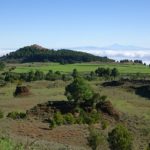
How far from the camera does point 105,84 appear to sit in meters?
113

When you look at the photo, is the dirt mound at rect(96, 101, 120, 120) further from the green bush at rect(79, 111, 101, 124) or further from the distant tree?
the green bush at rect(79, 111, 101, 124)

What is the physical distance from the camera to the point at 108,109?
6994cm

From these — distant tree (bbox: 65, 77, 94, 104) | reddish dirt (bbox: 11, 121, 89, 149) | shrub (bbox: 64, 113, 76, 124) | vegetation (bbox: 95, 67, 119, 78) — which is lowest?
reddish dirt (bbox: 11, 121, 89, 149)

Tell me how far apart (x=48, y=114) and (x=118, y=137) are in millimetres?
26891

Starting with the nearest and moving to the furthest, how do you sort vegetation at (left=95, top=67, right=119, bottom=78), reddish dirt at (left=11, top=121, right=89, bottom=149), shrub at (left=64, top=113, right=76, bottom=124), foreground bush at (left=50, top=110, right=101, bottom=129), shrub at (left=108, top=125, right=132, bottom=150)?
shrub at (left=108, top=125, right=132, bottom=150)
reddish dirt at (left=11, top=121, right=89, bottom=149)
foreground bush at (left=50, top=110, right=101, bottom=129)
shrub at (left=64, top=113, right=76, bottom=124)
vegetation at (left=95, top=67, right=119, bottom=78)

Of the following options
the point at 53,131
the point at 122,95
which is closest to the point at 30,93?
the point at 122,95

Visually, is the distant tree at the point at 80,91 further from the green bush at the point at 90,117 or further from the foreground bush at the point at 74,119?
the foreground bush at the point at 74,119

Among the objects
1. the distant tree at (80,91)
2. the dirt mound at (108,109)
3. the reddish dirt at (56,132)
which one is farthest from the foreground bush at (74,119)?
the distant tree at (80,91)

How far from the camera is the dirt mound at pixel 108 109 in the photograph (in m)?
68.2

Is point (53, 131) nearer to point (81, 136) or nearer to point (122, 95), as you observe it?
point (81, 136)

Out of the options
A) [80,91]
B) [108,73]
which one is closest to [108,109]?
[80,91]

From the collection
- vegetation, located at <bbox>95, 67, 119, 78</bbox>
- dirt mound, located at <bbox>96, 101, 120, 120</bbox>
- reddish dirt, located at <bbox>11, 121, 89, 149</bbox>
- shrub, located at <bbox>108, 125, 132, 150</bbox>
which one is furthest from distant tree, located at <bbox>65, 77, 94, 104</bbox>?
vegetation, located at <bbox>95, 67, 119, 78</bbox>

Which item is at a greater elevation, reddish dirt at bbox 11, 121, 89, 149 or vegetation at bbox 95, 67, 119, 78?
vegetation at bbox 95, 67, 119, 78

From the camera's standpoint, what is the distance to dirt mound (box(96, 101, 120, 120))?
68.2m
